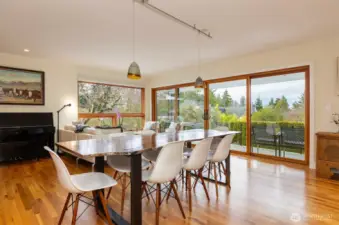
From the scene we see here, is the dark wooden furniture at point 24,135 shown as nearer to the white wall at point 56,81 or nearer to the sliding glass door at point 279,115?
the white wall at point 56,81

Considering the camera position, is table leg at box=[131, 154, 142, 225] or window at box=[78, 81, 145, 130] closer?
table leg at box=[131, 154, 142, 225]

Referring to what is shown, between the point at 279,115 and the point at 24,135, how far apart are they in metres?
5.96

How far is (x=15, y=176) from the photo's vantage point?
3643mm

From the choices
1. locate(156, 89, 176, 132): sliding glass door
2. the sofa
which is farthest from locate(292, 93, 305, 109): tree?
the sofa

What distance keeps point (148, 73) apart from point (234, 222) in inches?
234

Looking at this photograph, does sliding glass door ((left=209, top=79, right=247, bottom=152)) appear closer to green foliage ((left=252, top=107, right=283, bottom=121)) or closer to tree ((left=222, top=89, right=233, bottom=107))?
tree ((left=222, top=89, right=233, bottom=107))

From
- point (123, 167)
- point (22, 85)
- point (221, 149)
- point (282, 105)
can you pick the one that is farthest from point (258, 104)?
point (22, 85)

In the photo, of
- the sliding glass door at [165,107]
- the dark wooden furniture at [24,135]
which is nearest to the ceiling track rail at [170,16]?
the sliding glass door at [165,107]

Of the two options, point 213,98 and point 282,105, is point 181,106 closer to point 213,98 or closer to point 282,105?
point 213,98

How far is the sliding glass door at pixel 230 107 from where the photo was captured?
17.5 feet

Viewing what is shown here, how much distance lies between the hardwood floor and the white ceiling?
8.43 feet

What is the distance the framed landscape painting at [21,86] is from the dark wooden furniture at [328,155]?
6.43 m

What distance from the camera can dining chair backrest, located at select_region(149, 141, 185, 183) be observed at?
1.89 metres

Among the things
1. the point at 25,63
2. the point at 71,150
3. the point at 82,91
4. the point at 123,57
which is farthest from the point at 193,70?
the point at 71,150
